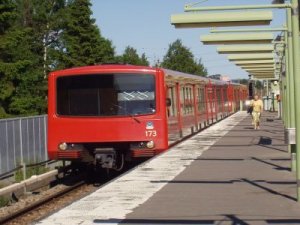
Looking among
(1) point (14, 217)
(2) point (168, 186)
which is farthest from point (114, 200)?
(1) point (14, 217)

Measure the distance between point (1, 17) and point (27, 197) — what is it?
17.8 metres

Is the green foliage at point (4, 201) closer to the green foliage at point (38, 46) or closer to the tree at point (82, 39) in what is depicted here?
the green foliage at point (38, 46)

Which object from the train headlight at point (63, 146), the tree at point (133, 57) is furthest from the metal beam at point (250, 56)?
the tree at point (133, 57)

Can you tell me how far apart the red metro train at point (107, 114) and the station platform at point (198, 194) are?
74cm

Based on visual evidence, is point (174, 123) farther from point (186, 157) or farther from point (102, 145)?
point (102, 145)

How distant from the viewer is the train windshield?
16.7 meters

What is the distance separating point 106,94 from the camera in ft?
55.1

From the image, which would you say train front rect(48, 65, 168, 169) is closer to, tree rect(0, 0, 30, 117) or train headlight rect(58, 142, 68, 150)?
train headlight rect(58, 142, 68, 150)

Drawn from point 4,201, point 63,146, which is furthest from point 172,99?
point 4,201

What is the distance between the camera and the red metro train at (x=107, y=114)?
16469 millimetres

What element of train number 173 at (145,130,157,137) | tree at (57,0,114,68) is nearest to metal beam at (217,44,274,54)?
train number 173 at (145,130,157,137)

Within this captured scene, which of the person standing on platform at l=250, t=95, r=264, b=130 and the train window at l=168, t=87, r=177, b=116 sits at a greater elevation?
the train window at l=168, t=87, r=177, b=116

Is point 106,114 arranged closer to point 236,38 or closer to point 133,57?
point 236,38

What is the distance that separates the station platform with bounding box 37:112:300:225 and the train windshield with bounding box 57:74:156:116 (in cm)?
144
